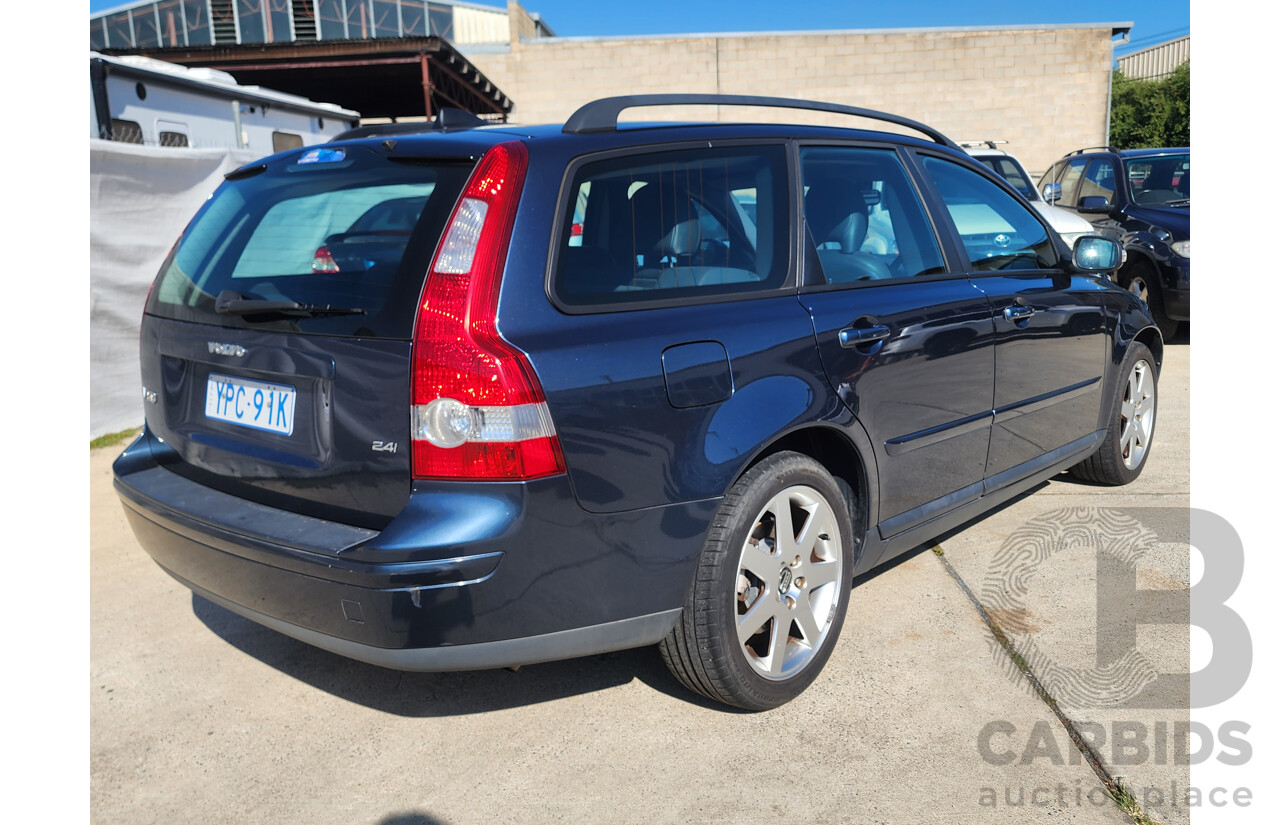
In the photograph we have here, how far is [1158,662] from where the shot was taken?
308 cm

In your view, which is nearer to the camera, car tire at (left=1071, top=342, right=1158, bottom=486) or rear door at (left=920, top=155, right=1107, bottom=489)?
rear door at (left=920, top=155, right=1107, bottom=489)

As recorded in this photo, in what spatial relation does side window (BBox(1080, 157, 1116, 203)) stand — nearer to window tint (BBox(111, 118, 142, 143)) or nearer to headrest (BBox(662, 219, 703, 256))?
headrest (BBox(662, 219, 703, 256))

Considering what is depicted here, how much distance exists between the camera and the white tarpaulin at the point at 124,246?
6066 millimetres

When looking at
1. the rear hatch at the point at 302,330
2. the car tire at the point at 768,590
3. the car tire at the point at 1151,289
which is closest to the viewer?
the rear hatch at the point at 302,330

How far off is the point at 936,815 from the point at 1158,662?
1.19m

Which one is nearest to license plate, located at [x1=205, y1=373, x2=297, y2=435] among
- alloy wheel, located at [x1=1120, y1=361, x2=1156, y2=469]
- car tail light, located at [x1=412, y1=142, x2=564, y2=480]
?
car tail light, located at [x1=412, y1=142, x2=564, y2=480]

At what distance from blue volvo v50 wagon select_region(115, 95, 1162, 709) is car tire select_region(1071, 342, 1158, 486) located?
59.6 inches

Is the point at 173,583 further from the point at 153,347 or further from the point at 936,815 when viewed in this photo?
the point at 936,815

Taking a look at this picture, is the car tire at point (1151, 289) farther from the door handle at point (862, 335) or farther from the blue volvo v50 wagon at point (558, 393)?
the door handle at point (862, 335)

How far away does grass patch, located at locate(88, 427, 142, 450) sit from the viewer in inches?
237

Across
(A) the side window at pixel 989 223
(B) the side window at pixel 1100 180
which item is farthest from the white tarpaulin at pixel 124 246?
(B) the side window at pixel 1100 180

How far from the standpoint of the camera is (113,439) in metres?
6.11

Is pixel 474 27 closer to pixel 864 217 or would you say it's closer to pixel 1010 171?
pixel 1010 171

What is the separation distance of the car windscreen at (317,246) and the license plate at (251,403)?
16cm
